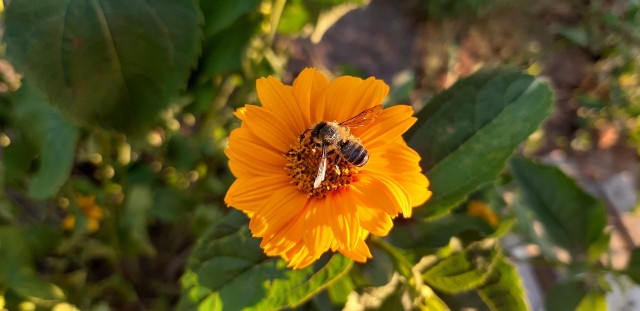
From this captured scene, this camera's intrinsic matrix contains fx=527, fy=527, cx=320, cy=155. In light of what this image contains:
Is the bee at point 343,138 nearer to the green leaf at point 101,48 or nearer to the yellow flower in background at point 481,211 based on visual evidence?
the green leaf at point 101,48

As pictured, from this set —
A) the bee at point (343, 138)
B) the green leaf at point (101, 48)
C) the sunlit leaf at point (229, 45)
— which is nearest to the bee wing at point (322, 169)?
the bee at point (343, 138)

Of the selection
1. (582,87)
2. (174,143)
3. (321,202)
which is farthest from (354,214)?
(582,87)

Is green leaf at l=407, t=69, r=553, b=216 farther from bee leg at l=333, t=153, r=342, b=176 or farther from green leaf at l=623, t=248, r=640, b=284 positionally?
green leaf at l=623, t=248, r=640, b=284

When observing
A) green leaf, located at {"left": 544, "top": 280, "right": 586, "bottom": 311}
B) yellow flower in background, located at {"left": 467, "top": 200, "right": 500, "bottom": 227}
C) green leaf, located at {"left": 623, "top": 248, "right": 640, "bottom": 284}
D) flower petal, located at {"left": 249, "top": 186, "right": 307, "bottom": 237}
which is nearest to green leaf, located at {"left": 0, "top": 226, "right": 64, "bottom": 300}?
flower petal, located at {"left": 249, "top": 186, "right": 307, "bottom": 237}

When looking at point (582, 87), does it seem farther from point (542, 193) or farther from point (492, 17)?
point (542, 193)

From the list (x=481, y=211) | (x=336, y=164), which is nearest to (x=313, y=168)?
(x=336, y=164)

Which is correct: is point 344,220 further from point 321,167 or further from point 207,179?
point 207,179

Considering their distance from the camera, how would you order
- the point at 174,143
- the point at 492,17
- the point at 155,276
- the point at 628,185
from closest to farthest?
the point at 174,143, the point at 155,276, the point at 628,185, the point at 492,17
